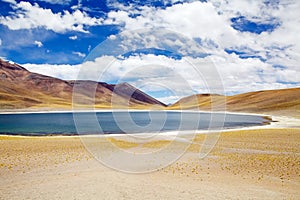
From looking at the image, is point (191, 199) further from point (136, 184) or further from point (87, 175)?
point (87, 175)

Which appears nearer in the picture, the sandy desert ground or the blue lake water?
the sandy desert ground

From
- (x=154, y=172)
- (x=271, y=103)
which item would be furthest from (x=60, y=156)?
(x=271, y=103)

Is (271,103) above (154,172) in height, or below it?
above

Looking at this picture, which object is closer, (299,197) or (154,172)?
(299,197)

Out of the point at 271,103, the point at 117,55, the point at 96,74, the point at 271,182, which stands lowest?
the point at 271,182

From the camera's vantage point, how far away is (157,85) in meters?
27.3

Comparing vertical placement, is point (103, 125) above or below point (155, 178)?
above

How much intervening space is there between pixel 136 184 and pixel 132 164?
5337 mm

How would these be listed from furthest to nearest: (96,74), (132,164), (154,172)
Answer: (96,74) < (132,164) < (154,172)

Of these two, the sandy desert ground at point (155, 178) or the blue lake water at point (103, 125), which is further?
the blue lake water at point (103, 125)

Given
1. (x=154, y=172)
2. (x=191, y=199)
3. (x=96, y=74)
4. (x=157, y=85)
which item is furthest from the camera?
(x=157, y=85)

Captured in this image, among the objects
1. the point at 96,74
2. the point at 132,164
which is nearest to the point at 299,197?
the point at 132,164

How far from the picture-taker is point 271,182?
15539mm

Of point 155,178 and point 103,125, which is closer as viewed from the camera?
point 155,178
